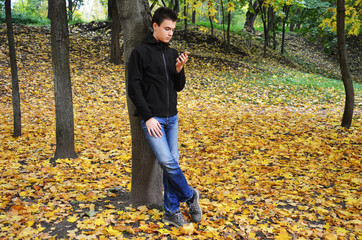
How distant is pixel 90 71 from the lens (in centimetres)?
1238

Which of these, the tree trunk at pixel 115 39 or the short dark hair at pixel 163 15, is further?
the tree trunk at pixel 115 39

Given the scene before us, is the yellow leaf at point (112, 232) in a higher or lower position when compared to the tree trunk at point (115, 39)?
lower

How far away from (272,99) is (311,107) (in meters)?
1.57

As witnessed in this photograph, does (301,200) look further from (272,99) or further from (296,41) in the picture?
(296,41)

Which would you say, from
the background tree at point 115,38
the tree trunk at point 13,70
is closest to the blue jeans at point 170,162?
the tree trunk at point 13,70

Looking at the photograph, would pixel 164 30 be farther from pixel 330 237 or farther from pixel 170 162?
pixel 330 237

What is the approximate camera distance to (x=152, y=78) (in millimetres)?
2820

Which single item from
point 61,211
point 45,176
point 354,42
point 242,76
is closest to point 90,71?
point 242,76

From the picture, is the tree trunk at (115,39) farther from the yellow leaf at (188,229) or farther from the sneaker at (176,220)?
the yellow leaf at (188,229)

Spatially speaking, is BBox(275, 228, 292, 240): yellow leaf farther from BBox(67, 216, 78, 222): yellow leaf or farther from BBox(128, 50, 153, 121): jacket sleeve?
BBox(67, 216, 78, 222): yellow leaf

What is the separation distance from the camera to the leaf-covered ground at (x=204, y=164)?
326 cm

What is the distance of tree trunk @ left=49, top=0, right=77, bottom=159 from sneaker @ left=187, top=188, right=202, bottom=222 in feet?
10.8

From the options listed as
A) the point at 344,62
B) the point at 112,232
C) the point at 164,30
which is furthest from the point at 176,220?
the point at 344,62

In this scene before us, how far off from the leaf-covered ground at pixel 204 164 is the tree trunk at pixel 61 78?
34 cm
